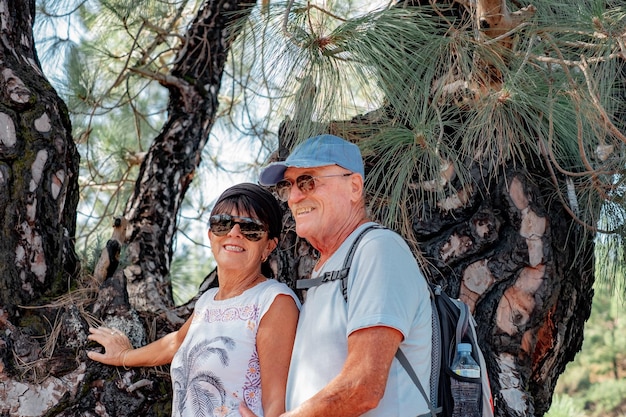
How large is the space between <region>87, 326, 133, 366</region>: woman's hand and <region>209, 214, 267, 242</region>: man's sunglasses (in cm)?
45

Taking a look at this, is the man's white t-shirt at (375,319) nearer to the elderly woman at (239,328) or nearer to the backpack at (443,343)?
the backpack at (443,343)

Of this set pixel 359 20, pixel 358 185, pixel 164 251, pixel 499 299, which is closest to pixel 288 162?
pixel 358 185

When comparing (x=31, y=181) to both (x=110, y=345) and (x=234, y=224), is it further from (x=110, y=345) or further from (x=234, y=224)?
(x=234, y=224)

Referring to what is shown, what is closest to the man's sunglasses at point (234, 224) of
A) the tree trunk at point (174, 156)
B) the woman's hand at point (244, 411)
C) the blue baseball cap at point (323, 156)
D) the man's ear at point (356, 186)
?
the blue baseball cap at point (323, 156)

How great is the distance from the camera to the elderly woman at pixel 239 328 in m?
1.68

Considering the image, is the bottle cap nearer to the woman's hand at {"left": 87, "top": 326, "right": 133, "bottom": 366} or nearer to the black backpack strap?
the black backpack strap

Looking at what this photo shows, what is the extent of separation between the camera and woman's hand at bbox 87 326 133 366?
2031 mm

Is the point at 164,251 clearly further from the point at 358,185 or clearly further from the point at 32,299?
the point at 358,185

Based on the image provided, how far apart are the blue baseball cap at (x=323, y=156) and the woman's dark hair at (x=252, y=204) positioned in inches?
5.9

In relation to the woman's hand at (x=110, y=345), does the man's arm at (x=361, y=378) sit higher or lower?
lower

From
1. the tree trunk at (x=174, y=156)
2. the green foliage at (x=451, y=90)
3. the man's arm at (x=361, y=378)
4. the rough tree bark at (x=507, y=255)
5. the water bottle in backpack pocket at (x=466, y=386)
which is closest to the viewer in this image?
the man's arm at (x=361, y=378)

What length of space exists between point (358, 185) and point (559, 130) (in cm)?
65

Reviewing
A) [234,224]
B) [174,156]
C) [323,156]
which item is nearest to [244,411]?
[234,224]

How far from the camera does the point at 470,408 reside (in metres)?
1.47
